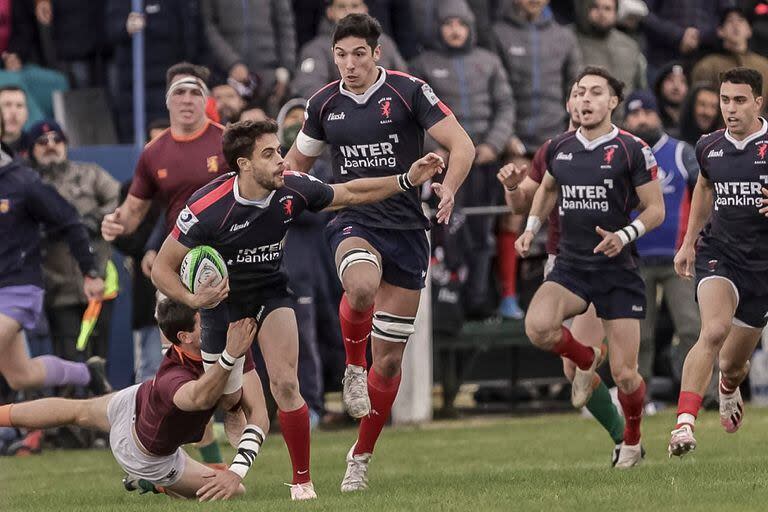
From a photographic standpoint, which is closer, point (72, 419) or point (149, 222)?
point (72, 419)

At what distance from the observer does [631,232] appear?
41.5 feet

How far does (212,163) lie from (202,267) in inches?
121

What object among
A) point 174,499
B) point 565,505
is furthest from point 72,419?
point 565,505

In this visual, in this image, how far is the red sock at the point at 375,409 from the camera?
11898 mm

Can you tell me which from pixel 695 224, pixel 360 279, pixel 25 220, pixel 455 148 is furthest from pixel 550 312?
pixel 25 220

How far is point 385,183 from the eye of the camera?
11258mm

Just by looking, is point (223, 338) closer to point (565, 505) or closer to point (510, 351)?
point (565, 505)

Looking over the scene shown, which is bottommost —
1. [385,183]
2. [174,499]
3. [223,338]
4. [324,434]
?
[324,434]

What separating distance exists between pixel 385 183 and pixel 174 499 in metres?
2.36

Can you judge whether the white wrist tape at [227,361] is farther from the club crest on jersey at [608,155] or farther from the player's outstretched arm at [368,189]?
the club crest on jersey at [608,155]

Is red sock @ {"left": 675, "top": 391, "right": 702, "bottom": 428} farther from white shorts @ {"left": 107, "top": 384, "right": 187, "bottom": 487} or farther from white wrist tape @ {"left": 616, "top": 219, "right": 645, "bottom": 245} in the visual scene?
white shorts @ {"left": 107, "top": 384, "right": 187, "bottom": 487}

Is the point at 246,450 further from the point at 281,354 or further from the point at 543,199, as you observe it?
the point at 543,199

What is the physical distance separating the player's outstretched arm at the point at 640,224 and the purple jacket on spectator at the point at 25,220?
170 inches

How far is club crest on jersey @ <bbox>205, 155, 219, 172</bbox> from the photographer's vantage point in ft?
44.3
